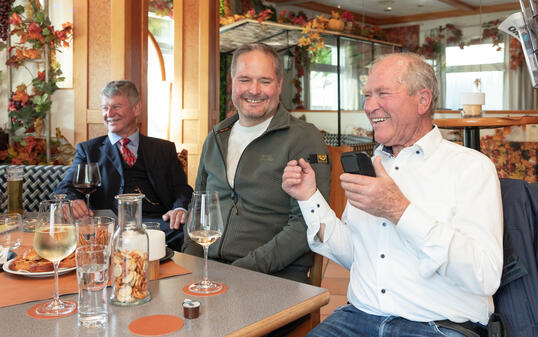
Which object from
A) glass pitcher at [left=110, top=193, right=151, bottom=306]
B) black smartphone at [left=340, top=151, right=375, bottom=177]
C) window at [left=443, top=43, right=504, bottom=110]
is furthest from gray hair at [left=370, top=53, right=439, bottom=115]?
window at [left=443, top=43, right=504, bottom=110]

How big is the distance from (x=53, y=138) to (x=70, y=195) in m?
1.77

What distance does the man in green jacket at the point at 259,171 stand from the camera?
1895mm

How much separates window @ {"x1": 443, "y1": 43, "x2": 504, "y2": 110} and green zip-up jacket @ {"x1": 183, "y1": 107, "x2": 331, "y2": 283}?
1012 cm

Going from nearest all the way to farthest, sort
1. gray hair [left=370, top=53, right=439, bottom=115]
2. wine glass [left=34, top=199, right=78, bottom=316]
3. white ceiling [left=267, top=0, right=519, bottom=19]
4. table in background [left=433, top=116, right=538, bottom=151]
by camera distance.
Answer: wine glass [left=34, top=199, right=78, bottom=316] < gray hair [left=370, top=53, right=439, bottom=115] < table in background [left=433, top=116, right=538, bottom=151] < white ceiling [left=267, top=0, right=519, bottom=19]

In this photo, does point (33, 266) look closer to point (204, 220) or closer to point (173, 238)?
point (204, 220)

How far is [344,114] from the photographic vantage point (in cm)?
738

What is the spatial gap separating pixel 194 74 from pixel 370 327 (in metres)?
4.87

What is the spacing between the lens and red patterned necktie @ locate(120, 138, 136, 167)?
10.0 feet

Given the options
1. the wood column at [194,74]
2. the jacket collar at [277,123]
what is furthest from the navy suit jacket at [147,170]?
the wood column at [194,74]

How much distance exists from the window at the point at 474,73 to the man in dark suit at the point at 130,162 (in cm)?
957

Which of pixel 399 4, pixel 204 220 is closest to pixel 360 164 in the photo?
pixel 204 220

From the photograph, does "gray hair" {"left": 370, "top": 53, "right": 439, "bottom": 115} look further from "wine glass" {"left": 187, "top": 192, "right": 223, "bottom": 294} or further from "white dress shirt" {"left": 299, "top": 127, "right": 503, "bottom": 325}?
"wine glass" {"left": 187, "top": 192, "right": 223, "bottom": 294}

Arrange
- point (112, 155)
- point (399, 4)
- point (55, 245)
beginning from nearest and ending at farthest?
1. point (55, 245)
2. point (112, 155)
3. point (399, 4)

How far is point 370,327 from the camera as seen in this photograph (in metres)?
1.49
